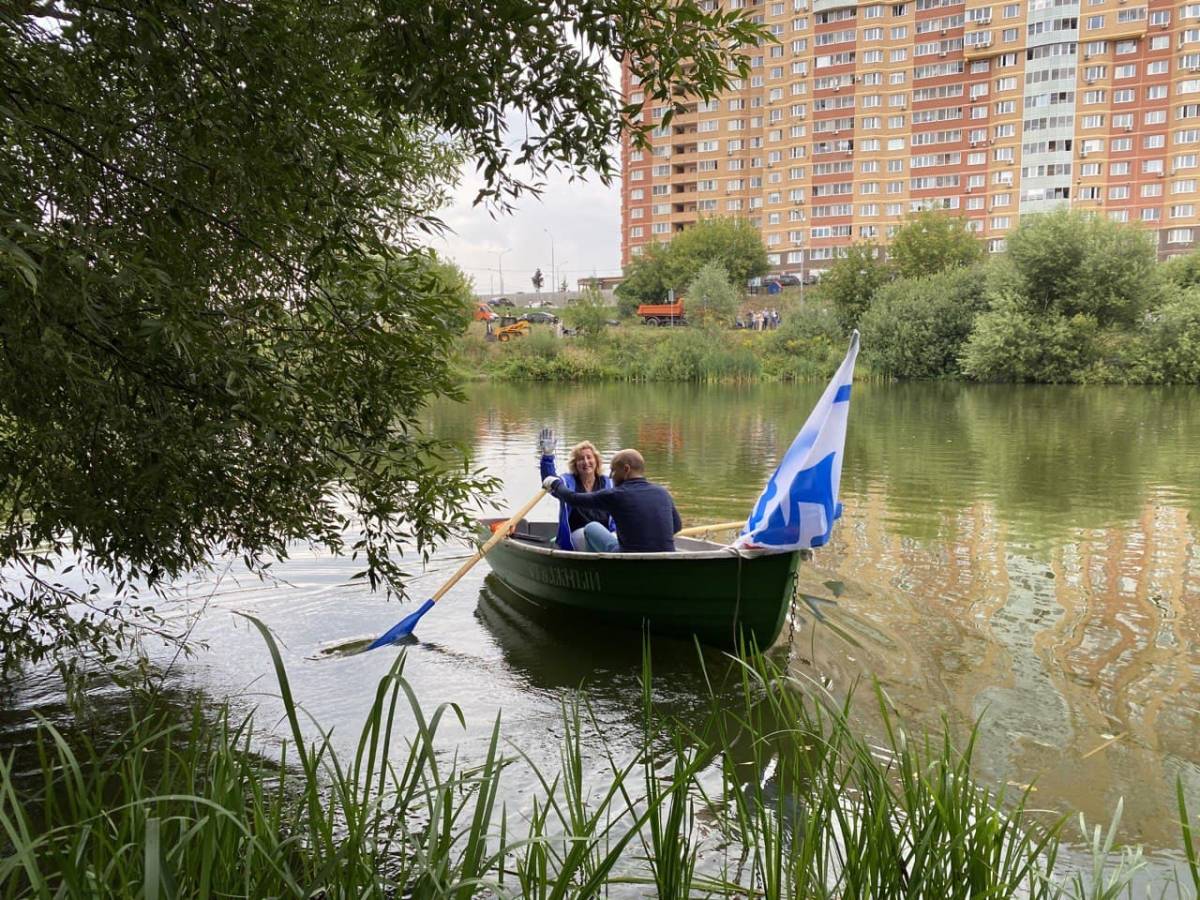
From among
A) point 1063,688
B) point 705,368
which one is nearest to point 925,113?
point 705,368

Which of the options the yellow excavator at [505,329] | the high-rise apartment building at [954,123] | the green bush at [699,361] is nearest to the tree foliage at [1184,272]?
the green bush at [699,361]

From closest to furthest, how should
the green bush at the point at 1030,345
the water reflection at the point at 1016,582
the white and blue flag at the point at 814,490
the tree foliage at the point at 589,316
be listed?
the water reflection at the point at 1016,582, the white and blue flag at the point at 814,490, the green bush at the point at 1030,345, the tree foliage at the point at 589,316

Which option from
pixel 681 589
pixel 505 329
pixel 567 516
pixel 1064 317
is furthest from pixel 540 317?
pixel 681 589

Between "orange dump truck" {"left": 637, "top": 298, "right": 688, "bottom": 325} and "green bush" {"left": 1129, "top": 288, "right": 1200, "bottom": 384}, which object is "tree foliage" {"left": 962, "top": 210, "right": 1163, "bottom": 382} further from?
"orange dump truck" {"left": 637, "top": 298, "right": 688, "bottom": 325}

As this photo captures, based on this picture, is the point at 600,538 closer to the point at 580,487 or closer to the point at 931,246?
the point at 580,487

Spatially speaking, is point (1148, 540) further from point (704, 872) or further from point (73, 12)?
point (73, 12)

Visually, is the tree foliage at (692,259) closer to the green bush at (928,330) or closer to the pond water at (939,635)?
the green bush at (928,330)

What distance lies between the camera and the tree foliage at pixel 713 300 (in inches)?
2083

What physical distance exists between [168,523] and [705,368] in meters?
38.5

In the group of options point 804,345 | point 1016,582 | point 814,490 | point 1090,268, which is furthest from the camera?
point 804,345

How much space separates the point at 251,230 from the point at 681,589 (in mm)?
3899

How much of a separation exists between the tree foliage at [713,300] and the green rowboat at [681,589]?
150 feet

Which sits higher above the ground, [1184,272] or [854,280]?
[854,280]

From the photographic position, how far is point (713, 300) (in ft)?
174
